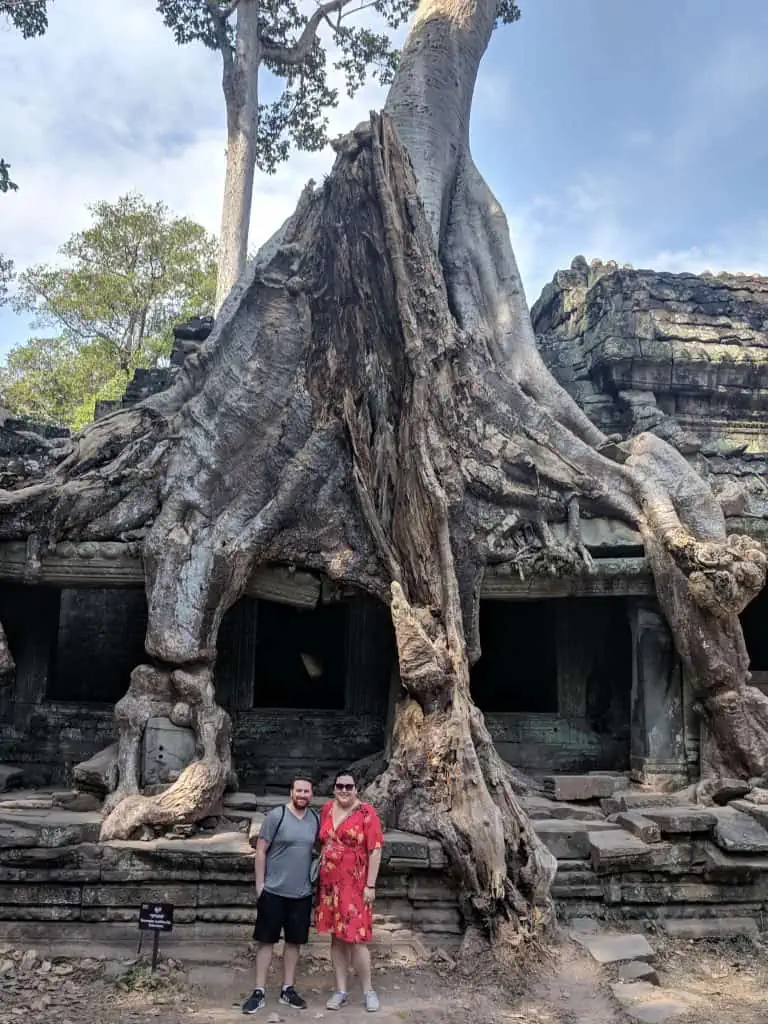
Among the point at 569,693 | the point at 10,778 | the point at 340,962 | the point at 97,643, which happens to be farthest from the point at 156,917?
the point at 569,693

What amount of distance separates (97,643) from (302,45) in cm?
1152

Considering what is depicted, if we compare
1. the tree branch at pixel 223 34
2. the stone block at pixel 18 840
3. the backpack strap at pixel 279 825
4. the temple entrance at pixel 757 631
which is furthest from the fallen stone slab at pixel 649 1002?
the tree branch at pixel 223 34

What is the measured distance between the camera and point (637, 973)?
4.10 meters

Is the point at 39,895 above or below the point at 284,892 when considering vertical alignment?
below

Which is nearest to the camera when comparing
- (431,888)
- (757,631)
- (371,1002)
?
(371,1002)

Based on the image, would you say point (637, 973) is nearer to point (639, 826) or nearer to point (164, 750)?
point (639, 826)

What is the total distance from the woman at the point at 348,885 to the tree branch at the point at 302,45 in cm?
1399

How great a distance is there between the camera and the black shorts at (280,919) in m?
3.68

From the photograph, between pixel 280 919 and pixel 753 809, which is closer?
pixel 280 919

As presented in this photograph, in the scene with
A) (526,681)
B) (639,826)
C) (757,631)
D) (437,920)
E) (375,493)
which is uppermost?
(375,493)

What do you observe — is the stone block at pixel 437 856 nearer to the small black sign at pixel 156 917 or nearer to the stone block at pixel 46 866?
the small black sign at pixel 156 917

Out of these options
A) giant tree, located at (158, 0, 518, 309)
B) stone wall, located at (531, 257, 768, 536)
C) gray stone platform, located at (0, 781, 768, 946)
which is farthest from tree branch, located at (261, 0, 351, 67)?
gray stone platform, located at (0, 781, 768, 946)

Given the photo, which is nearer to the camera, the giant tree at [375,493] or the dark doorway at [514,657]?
the giant tree at [375,493]

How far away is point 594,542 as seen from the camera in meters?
6.47
